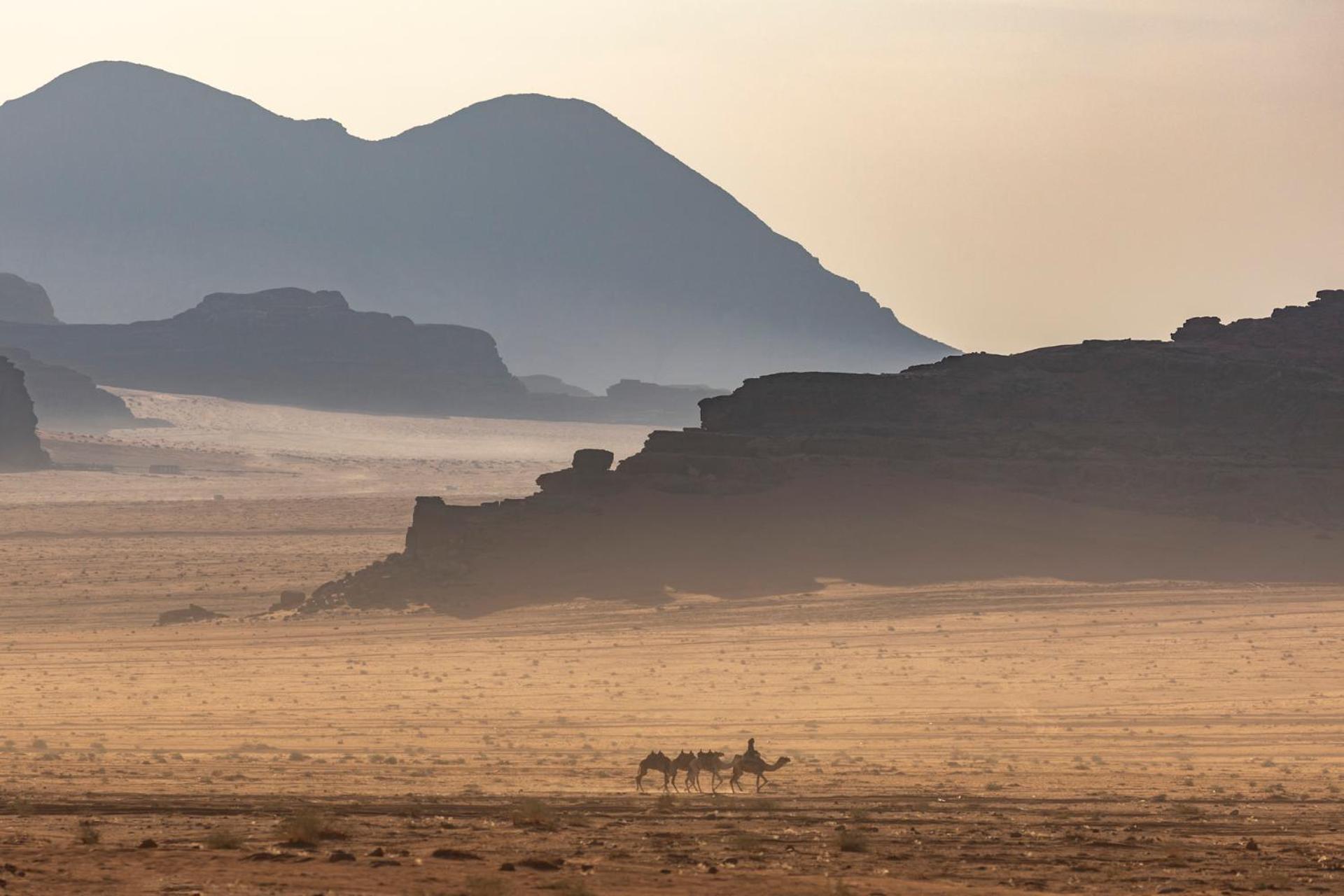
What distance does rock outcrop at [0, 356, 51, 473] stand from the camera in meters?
104

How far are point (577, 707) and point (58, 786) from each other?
35.2 feet

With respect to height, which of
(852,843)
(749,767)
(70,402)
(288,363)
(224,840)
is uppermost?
(288,363)

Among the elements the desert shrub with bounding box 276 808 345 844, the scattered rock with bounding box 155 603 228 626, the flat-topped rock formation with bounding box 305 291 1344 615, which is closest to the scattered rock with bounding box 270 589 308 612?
the flat-topped rock formation with bounding box 305 291 1344 615

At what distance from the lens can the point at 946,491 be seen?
4872cm

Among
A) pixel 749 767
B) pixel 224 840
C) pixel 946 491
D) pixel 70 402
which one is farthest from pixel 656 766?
pixel 70 402

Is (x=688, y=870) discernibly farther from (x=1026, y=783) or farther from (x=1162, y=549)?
(x=1162, y=549)

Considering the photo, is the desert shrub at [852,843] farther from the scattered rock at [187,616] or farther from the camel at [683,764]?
the scattered rock at [187,616]

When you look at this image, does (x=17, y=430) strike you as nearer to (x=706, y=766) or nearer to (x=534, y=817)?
(x=706, y=766)

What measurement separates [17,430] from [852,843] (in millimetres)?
100633

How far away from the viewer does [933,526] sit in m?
47.1

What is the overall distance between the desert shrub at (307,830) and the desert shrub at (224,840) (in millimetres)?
349

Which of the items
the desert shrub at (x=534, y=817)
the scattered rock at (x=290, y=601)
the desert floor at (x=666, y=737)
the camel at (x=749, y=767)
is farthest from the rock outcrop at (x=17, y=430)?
the desert shrub at (x=534, y=817)

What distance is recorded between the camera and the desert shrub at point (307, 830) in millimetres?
13945

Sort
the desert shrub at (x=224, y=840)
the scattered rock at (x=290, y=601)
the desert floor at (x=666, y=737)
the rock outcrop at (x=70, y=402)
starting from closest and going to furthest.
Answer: the desert floor at (x=666, y=737) → the desert shrub at (x=224, y=840) → the scattered rock at (x=290, y=601) → the rock outcrop at (x=70, y=402)
